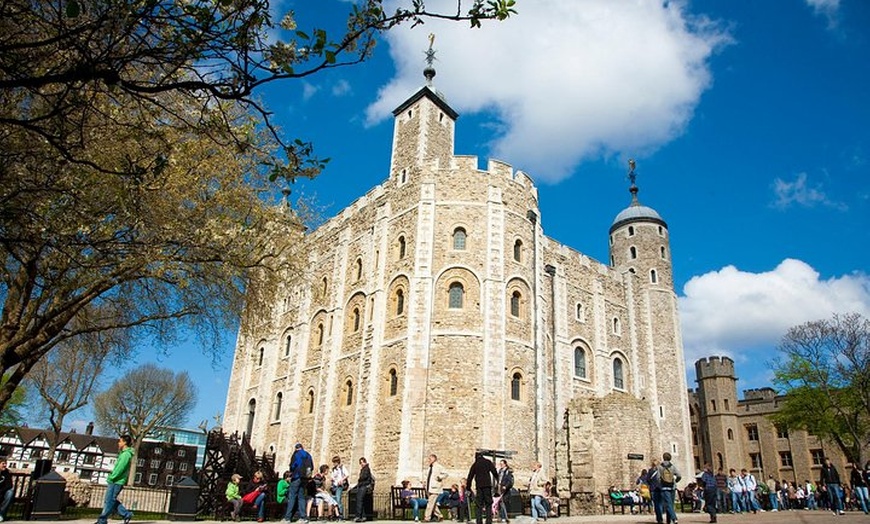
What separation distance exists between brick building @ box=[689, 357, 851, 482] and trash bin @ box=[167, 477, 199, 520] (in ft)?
130

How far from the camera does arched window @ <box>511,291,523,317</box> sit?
76.2 feet

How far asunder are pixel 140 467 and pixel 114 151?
60371 millimetres

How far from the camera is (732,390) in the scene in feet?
147

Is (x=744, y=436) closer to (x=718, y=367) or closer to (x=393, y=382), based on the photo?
(x=718, y=367)

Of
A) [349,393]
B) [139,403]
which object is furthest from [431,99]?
[139,403]

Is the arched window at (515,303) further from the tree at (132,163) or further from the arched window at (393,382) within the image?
the tree at (132,163)

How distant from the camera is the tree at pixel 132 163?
464cm

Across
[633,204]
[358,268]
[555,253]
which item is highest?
[633,204]

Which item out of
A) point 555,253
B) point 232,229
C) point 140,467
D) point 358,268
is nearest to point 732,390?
point 555,253

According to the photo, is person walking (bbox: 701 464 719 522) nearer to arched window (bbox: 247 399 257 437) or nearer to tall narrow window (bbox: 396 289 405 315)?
tall narrow window (bbox: 396 289 405 315)

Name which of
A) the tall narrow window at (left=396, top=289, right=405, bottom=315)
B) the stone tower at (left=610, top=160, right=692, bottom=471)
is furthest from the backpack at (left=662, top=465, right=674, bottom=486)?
the stone tower at (left=610, top=160, right=692, bottom=471)

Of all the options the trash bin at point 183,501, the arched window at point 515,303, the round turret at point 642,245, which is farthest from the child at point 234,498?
the round turret at point 642,245

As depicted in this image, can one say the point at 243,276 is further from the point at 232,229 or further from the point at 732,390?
the point at 732,390

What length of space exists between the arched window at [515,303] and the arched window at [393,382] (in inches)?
197
